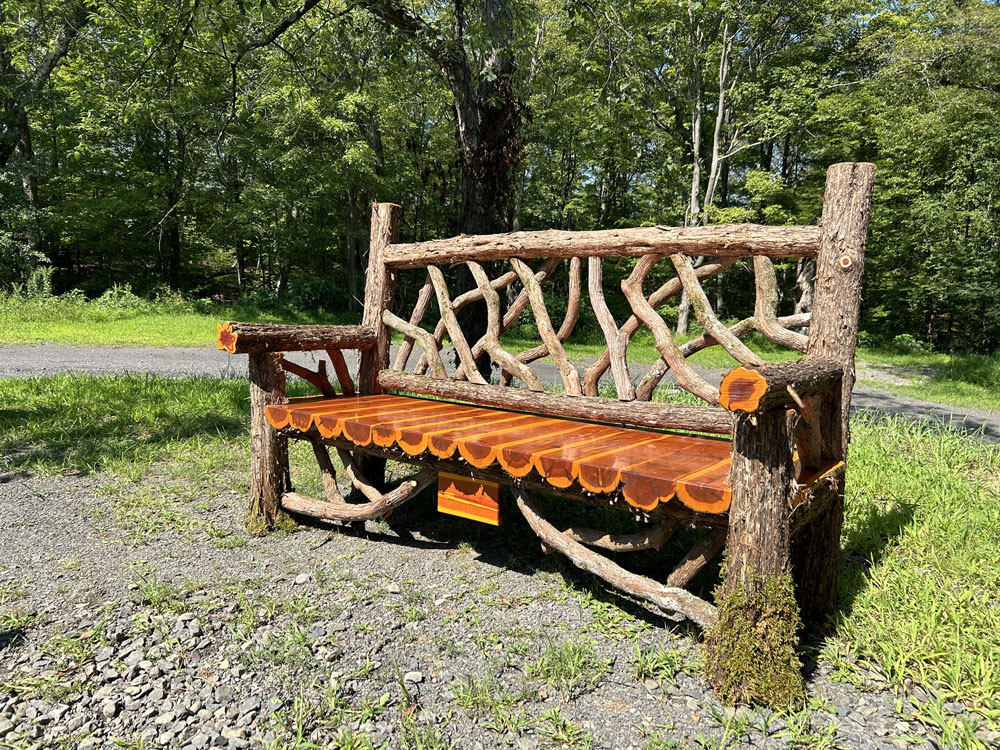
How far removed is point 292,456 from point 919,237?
713 inches

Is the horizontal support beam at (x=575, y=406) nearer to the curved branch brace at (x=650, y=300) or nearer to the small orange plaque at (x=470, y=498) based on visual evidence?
the curved branch brace at (x=650, y=300)

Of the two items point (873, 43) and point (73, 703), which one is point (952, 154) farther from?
point (73, 703)

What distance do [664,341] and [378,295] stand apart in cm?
182

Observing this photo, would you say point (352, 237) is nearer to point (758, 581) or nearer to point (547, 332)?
point (547, 332)

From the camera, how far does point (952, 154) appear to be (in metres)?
15.5

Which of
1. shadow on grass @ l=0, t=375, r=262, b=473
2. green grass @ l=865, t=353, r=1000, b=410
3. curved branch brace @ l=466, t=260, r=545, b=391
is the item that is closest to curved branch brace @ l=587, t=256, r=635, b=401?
curved branch brace @ l=466, t=260, r=545, b=391

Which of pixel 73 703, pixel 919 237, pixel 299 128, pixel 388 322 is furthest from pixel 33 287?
pixel 919 237

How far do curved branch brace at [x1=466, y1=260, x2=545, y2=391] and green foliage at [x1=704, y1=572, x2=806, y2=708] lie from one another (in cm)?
149

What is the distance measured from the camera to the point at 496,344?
3.20 metres

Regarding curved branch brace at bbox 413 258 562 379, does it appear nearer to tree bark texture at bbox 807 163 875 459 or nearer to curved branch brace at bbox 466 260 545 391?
curved branch brace at bbox 466 260 545 391

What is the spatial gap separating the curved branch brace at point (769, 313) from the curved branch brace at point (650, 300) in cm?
14

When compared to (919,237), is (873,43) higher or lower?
higher

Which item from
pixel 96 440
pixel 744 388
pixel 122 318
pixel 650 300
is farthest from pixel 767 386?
pixel 122 318

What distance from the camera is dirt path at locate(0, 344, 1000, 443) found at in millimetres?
6727
